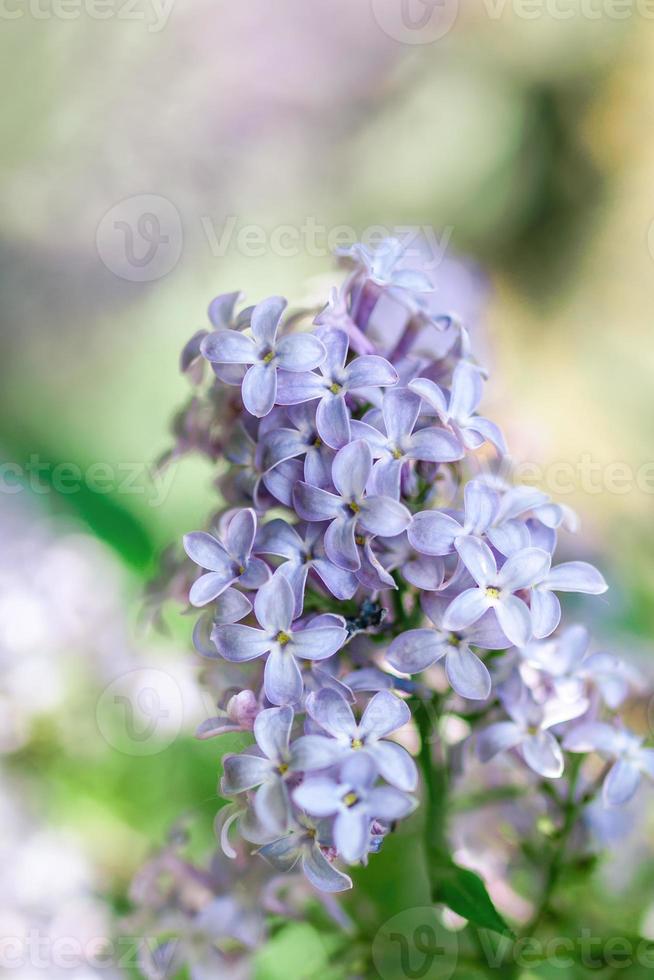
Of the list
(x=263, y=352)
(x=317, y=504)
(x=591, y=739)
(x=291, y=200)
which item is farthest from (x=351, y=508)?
(x=291, y=200)

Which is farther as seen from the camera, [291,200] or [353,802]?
[291,200]

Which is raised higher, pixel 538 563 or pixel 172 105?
pixel 538 563

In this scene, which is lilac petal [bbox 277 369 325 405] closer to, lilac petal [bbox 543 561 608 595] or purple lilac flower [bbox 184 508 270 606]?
purple lilac flower [bbox 184 508 270 606]

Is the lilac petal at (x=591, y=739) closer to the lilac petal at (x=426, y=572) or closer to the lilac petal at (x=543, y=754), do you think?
the lilac petal at (x=543, y=754)

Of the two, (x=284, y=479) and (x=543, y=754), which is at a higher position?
(x=284, y=479)

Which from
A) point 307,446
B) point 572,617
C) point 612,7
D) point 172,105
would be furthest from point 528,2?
point 307,446

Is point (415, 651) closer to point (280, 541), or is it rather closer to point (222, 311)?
point (280, 541)

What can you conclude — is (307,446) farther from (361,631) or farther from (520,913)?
(520,913)
